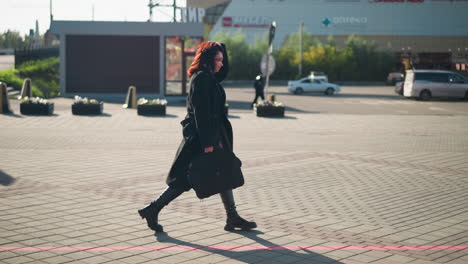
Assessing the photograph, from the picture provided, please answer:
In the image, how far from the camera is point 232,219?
20.2ft

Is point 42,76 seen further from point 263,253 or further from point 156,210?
point 263,253

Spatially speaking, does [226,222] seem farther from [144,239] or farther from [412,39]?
[412,39]

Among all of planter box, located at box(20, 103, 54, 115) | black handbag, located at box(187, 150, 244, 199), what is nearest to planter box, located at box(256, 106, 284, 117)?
planter box, located at box(20, 103, 54, 115)

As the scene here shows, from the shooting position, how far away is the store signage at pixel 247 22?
83.0m

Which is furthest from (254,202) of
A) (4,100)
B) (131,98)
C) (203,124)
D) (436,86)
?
(436,86)

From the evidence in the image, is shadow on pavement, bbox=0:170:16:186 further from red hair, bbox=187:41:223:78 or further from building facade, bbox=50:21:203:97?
building facade, bbox=50:21:203:97

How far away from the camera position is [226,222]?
249 inches

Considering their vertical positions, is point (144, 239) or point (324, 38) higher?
point (324, 38)

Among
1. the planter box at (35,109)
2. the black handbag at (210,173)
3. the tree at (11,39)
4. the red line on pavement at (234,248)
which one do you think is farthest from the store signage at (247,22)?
the red line on pavement at (234,248)

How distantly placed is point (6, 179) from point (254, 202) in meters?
3.51

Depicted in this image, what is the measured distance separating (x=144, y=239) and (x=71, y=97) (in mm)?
25505

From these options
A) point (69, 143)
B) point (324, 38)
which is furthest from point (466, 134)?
point (324, 38)

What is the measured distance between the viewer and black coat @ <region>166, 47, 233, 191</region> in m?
5.82

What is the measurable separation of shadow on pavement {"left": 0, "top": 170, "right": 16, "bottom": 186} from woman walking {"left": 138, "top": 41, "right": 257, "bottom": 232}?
3.11m
